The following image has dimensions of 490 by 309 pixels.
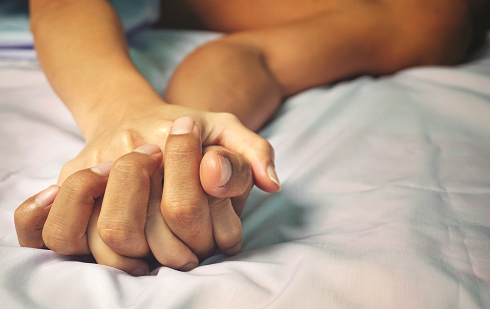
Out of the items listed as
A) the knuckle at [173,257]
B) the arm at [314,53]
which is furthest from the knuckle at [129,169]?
the arm at [314,53]

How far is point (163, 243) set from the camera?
41 cm

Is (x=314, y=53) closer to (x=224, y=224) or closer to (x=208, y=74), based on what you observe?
(x=208, y=74)

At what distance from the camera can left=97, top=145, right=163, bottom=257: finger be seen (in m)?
0.38

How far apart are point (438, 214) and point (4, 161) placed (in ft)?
2.33

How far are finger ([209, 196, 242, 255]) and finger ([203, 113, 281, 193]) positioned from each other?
58mm

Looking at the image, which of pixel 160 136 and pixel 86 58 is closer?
pixel 160 136

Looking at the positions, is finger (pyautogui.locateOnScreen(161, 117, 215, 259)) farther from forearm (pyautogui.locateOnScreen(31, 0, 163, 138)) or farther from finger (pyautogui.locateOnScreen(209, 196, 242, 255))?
forearm (pyautogui.locateOnScreen(31, 0, 163, 138))

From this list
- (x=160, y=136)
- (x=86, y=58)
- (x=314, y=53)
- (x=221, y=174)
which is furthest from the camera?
(x=314, y=53)

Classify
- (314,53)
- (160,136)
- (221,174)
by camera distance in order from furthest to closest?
(314,53) → (160,136) → (221,174)

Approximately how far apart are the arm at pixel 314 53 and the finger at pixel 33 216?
327 mm

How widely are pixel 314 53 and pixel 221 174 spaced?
590 mm

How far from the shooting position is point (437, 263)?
0.39 meters

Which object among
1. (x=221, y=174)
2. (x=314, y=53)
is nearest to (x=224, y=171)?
(x=221, y=174)

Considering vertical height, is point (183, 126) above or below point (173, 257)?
above
